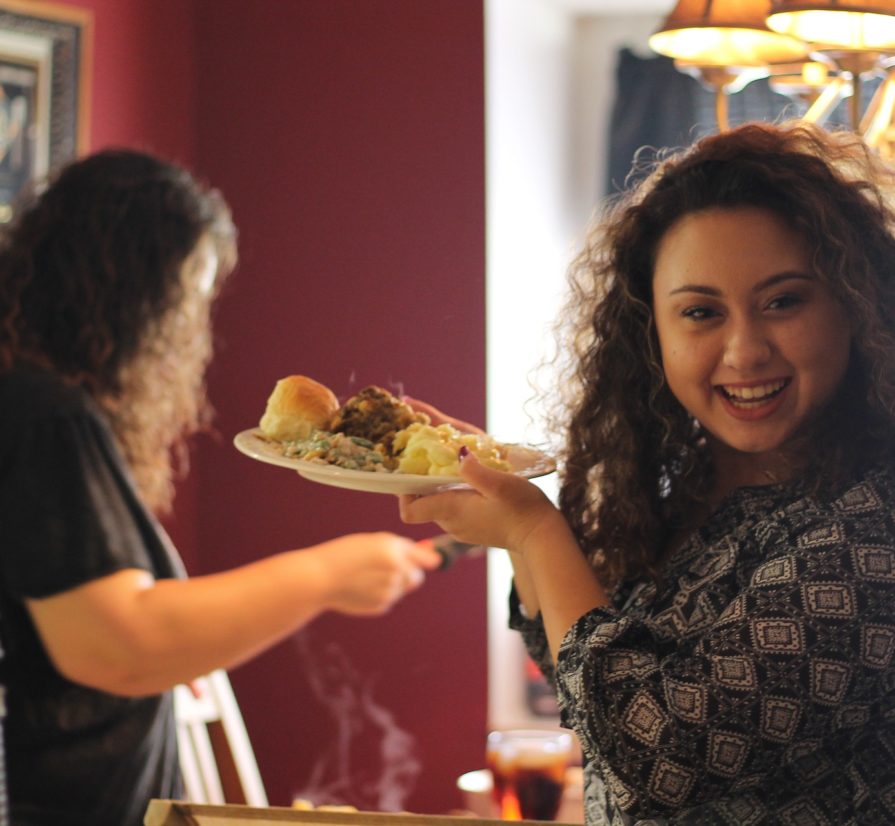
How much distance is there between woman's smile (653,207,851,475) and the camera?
3.69ft

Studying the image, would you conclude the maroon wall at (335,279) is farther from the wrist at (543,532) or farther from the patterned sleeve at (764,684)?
the patterned sleeve at (764,684)

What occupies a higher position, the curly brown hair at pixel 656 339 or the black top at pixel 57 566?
the curly brown hair at pixel 656 339

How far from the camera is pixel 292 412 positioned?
59.1 inches

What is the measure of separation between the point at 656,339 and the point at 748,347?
0.67 ft

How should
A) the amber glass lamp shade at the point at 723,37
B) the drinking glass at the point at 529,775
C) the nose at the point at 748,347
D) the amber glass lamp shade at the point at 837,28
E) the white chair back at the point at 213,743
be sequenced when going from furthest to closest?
the white chair back at the point at 213,743 < the drinking glass at the point at 529,775 < the amber glass lamp shade at the point at 723,37 < the amber glass lamp shade at the point at 837,28 < the nose at the point at 748,347

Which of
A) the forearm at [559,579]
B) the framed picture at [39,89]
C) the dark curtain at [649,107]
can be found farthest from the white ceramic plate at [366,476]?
the dark curtain at [649,107]

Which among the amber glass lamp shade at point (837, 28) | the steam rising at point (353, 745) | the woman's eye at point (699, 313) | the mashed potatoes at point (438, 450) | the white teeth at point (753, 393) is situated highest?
the amber glass lamp shade at point (837, 28)

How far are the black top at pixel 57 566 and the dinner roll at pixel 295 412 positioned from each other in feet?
0.57

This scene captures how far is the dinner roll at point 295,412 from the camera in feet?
4.89

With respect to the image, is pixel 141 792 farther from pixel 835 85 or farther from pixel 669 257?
pixel 835 85

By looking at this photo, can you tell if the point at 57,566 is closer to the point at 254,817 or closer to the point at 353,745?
the point at 254,817

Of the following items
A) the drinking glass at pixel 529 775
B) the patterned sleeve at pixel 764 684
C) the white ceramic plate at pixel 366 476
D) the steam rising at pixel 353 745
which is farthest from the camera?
the steam rising at pixel 353 745

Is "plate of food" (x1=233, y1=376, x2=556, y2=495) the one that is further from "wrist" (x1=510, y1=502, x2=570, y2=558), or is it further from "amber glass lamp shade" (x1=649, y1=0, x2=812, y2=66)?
"amber glass lamp shade" (x1=649, y1=0, x2=812, y2=66)

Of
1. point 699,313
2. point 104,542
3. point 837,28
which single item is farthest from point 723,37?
point 104,542
